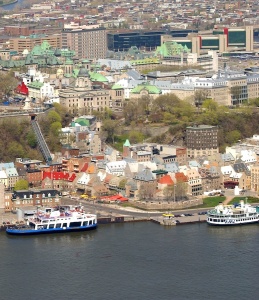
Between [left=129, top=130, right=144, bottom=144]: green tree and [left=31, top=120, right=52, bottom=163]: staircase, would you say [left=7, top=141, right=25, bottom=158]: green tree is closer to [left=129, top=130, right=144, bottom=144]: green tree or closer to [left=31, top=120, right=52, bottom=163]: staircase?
[left=31, top=120, right=52, bottom=163]: staircase

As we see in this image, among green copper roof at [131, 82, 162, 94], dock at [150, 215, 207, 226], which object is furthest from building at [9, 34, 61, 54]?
dock at [150, 215, 207, 226]

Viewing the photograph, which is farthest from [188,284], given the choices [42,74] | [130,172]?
[42,74]

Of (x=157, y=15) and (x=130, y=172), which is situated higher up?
(x=157, y=15)

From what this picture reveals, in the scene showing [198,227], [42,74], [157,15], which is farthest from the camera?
[157,15]

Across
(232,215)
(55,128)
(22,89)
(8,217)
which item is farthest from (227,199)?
(22,89)

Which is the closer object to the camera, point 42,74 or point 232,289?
point 232,289

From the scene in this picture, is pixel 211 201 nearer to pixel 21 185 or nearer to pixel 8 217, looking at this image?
pixel 21 185

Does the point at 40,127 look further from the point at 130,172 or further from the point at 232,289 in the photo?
the point at 232,289

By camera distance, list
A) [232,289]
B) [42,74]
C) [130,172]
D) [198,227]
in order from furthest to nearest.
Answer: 1. [42,74]
2. [130,172]
3. [198,227]
4. [232,289]
